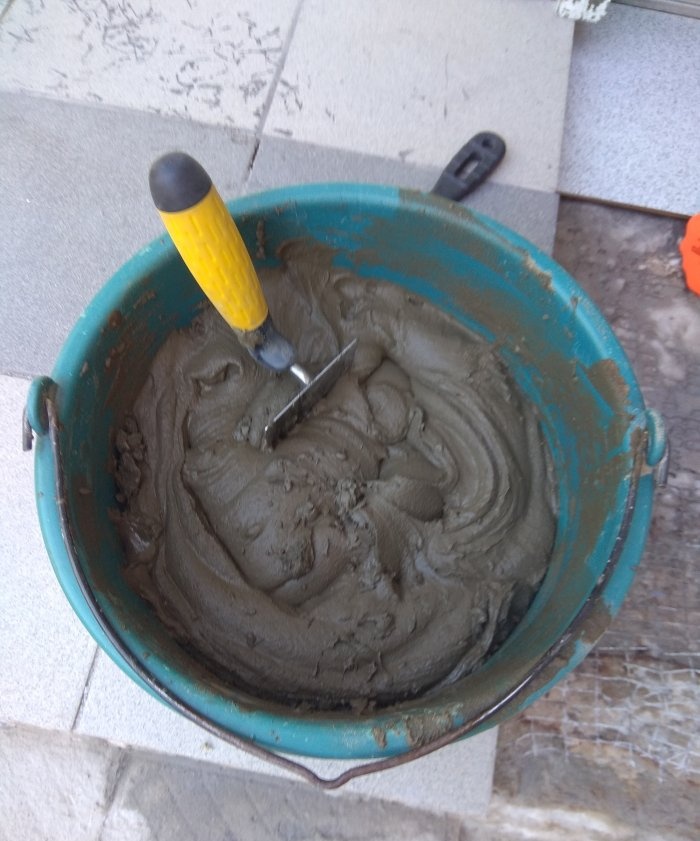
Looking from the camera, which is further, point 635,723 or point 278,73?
point 278,73

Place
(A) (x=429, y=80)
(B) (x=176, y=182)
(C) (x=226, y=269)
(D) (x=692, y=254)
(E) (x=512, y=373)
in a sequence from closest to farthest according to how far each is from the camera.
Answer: (B) (x=176, y=182) < (C) (x=226, y=269) < (E) (x=512, y=373) < (D) (x=692, y=254) < (A) (x=429, y=80)

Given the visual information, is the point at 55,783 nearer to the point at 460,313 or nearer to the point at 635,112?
the point at 460,313

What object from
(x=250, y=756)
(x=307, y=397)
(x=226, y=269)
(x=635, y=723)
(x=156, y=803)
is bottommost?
(x=156, y=803)

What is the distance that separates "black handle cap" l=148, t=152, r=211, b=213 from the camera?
0.60 m

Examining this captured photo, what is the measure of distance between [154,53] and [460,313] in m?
0.91

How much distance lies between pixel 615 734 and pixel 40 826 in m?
0.93

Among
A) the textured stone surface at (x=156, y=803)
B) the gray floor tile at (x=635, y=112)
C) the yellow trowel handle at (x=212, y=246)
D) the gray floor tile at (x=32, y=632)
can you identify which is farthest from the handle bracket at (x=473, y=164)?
the textured stone surface at (x=156, y=803)

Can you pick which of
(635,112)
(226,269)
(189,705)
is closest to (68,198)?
(226,269)

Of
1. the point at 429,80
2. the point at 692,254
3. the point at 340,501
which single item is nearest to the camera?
the point at 340,501

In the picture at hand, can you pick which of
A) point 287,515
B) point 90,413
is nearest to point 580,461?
point 287,515

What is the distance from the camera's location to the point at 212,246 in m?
0.67

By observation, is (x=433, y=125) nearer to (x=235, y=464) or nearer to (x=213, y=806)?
(x=235, y=464)

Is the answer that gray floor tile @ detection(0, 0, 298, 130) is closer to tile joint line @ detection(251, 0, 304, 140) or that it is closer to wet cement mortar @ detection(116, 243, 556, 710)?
tile joint line @ detection(251, 0, 304, 140)

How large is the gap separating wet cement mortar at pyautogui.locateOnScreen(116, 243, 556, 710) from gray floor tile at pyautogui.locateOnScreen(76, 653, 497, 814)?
0.83ft
